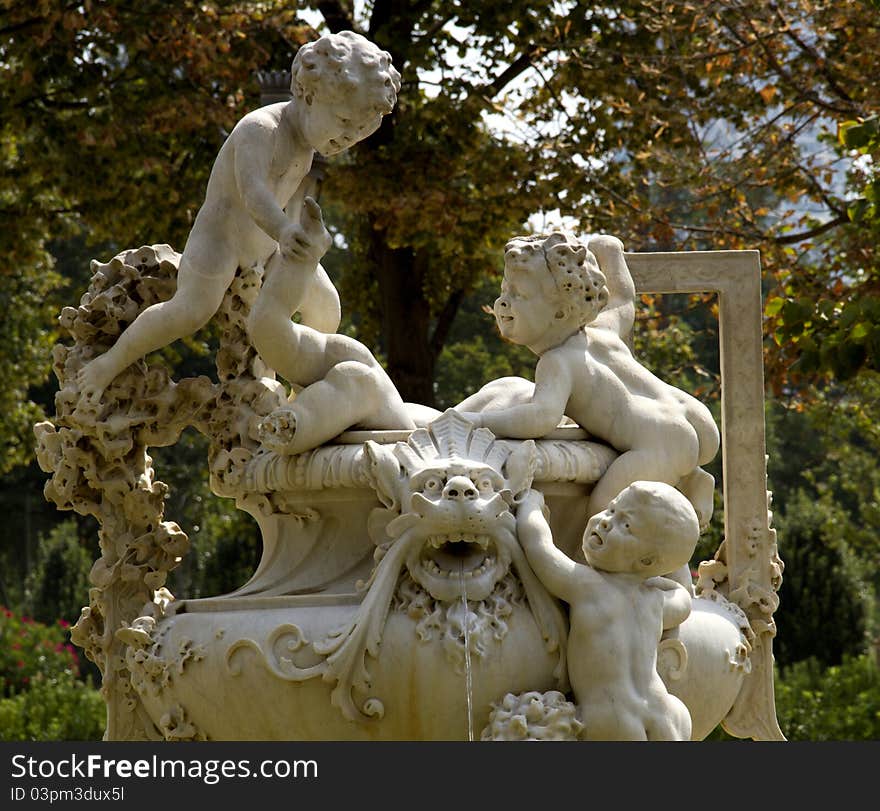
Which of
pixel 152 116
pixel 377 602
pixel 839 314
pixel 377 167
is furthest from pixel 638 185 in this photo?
pixel 377 602

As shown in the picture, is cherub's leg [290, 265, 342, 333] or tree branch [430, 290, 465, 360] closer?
cherub's leg [290, 265, 342, 333]

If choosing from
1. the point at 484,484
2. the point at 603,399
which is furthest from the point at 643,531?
the point at 603,399

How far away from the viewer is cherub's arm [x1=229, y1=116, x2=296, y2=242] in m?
5.72

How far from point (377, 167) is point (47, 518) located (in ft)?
67.7

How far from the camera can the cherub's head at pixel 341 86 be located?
5.77 metres

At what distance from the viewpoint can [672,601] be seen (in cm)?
535

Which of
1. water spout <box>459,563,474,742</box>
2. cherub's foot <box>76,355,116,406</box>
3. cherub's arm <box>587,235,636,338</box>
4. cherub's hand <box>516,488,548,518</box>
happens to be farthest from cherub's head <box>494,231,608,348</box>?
cherub's foot <box>76,355,116,406</box>

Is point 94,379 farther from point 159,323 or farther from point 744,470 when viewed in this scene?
point 744,470

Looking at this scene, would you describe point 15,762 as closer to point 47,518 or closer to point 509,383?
point 509,383

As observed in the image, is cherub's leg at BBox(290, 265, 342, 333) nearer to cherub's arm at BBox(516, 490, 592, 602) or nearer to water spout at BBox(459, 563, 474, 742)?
cherub's arm at BBox(516, 490, 592, 602)

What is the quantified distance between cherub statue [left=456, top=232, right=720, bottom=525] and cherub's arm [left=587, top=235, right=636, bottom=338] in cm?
27

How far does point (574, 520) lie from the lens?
5.78 meters

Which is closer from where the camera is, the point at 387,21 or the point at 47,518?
the point at 387,21

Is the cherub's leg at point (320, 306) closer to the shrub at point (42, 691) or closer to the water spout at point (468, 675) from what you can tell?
the water spout at point (468, 675)
